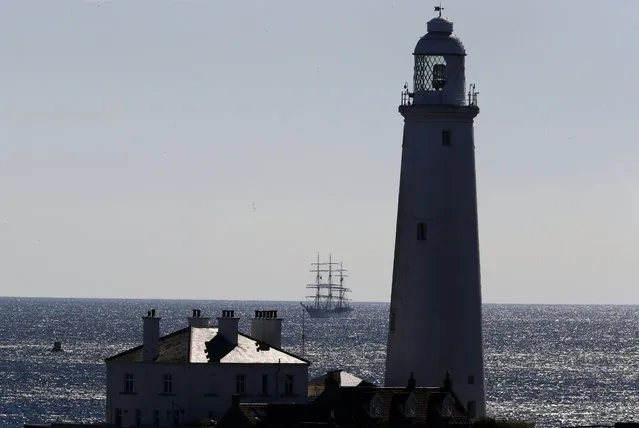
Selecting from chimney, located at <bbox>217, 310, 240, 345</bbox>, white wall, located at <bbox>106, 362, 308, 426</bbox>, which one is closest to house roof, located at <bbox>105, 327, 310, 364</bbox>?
chimney, located at <bbox>217, 310, 240, 345</bbox>

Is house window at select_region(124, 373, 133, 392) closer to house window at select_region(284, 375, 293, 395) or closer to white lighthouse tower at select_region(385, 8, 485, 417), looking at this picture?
house window at select_region(284, 375, 293, 395)

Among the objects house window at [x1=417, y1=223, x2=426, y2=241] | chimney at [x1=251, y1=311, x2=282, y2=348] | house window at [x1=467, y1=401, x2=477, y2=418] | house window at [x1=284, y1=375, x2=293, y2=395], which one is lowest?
house window at [x1=467, y1=401, x2=477, y2=418]

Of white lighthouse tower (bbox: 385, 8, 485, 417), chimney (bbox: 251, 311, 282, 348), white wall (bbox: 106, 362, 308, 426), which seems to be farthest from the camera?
chimney (bbox: 251, 311, 282, 348)

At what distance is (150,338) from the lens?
68125mm

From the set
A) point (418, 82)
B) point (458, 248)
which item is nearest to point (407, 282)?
point (458, 248)

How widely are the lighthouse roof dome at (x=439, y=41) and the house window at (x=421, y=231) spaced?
6.15 meters

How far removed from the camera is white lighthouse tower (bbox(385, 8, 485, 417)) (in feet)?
209

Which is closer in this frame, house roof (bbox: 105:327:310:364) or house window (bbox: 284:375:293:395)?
house roof (bbox: 105:327:310:364)

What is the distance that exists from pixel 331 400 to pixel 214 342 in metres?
9.65

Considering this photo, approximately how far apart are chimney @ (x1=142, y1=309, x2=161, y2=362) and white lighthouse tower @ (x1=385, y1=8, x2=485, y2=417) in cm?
952

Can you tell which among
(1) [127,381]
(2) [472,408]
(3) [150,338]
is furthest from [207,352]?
(2) [472,408]

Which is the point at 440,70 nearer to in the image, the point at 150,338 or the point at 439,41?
the point at 439,41

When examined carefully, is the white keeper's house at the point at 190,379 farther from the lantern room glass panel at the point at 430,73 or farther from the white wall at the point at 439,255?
the lantern room glass panel at the point at 430,73

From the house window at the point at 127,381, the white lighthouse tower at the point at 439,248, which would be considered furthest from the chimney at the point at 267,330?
the white lighthouse tower at the point at 439,248
